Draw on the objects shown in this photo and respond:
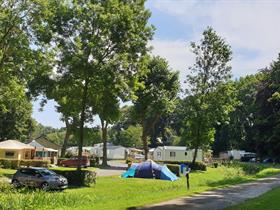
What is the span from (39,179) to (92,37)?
11502 millimetres

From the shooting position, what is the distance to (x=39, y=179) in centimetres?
3192

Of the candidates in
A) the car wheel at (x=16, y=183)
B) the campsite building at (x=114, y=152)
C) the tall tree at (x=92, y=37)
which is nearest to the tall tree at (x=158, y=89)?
the tall tree at (x=92, y=37)

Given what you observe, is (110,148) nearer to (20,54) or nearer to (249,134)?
(249,134)

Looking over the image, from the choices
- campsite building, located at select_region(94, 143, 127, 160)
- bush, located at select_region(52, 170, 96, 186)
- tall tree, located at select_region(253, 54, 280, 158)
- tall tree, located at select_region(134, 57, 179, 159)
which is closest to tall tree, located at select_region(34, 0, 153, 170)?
bush, located at select_region(52, 170, 96, 186)

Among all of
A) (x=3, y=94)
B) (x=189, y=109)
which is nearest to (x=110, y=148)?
(x=189, y=109)

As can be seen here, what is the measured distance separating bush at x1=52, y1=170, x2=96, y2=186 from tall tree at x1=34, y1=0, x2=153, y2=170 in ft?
18.7

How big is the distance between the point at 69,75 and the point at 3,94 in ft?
17.8

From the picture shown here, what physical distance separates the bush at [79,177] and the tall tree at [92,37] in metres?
5.68

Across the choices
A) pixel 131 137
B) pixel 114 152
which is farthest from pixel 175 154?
pixel 131 137

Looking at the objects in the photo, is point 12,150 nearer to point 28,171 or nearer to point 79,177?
point 79,177

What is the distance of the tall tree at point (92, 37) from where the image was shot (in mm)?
35750

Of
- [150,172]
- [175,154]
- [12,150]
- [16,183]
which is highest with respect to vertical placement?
[175,154]

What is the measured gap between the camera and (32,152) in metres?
66.2

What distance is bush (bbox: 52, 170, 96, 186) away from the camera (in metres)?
34.8
